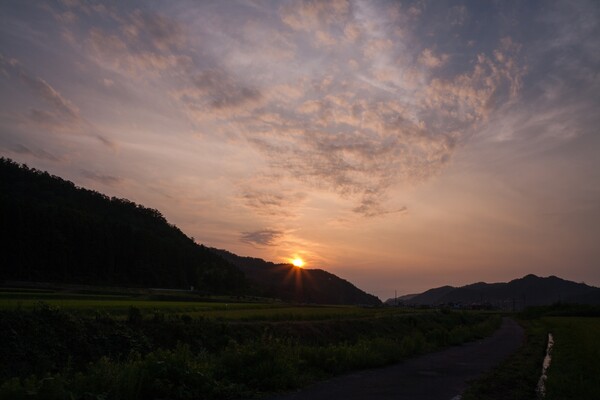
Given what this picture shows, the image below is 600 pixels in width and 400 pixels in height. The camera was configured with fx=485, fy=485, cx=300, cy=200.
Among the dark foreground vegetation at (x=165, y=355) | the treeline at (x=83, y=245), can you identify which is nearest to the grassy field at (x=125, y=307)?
the dark foreground vegetation at (x=165, y=355)

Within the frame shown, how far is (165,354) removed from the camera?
12.3m

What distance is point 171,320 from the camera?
26953mm

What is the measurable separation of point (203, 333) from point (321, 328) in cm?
971

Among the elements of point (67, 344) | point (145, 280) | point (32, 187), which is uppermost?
point (32, 187)

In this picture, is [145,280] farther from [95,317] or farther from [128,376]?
Result: [128,376]

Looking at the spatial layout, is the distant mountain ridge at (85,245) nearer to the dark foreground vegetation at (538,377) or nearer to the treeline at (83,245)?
the treeline at (83,245)

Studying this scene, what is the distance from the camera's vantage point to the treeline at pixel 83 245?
73.4 metres

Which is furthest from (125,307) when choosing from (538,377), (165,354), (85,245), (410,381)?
(85,245)

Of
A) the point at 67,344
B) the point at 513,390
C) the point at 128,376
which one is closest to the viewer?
the point at 128,376

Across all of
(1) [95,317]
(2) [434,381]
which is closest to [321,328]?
(1) [95,317]

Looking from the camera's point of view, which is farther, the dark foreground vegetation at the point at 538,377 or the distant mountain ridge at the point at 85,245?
the distant mountain ridge at the point at 85,245

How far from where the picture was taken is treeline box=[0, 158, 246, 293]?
73375 mm

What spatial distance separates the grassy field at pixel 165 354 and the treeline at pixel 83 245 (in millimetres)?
41851

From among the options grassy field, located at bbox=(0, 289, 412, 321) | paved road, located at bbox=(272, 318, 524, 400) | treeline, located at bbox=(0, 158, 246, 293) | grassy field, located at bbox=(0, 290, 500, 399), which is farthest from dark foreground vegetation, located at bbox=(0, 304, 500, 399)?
treeline, located at bbox=(0, 158, 246, 293)
